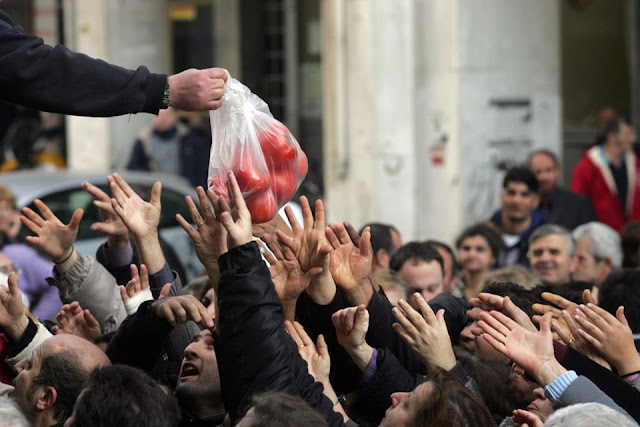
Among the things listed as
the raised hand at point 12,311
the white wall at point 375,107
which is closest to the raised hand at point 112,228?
the raised hand at point 12,311

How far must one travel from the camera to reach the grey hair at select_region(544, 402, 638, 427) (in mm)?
3840

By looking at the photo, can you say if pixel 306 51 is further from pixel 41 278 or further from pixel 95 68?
pixel 95 68

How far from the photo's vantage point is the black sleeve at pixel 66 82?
14.3ft

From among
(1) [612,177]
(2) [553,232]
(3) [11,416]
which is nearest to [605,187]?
(1) [612,177]

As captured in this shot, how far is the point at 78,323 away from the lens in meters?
5.73

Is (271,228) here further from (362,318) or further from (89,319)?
(89,319)

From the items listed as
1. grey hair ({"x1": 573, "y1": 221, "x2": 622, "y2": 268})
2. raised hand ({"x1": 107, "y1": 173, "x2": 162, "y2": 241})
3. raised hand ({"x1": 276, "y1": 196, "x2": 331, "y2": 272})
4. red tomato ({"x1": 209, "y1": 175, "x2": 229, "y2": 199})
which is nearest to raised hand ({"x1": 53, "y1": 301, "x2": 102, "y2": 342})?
raised hand ({"x1": 107, "y1": 173, "x2": 162, "y2": 241})

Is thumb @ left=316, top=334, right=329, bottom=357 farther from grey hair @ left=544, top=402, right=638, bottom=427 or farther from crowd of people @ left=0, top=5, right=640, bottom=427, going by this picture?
grey hair @ left=544, top=402, right=638, bottom=427

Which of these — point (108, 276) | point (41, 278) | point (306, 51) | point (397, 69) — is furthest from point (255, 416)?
point (306, 51)

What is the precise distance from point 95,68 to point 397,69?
9.73m

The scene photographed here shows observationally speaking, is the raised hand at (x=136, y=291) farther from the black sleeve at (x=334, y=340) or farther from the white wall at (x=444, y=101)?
the white wall at (x=444, y=101)

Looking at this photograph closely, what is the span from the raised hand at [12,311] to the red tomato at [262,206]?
3.40ft

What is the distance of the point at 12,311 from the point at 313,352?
1.32m

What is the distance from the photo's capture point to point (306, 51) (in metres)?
19.9
